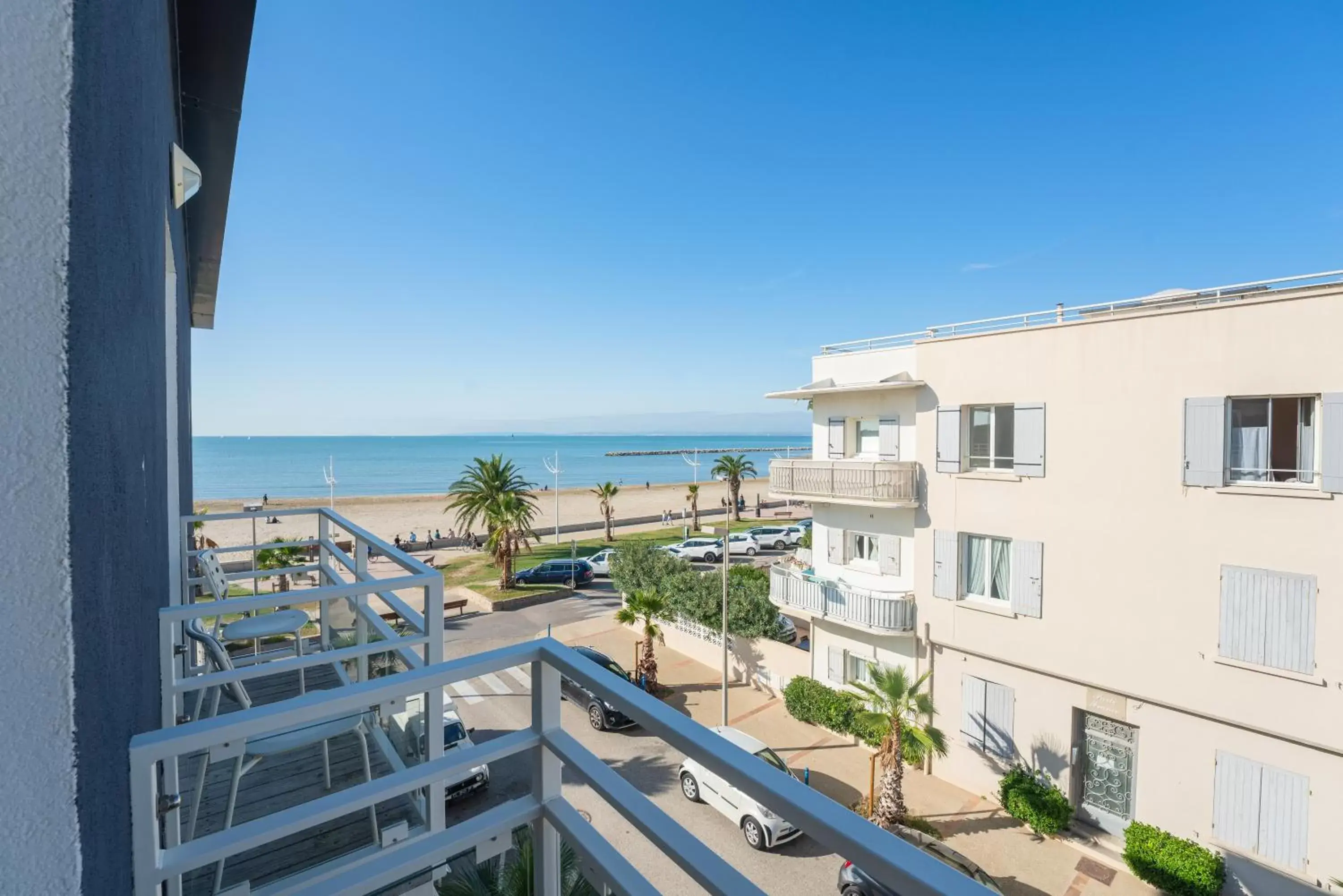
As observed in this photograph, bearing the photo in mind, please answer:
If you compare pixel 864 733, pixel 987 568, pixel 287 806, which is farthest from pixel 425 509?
pixel 287 806

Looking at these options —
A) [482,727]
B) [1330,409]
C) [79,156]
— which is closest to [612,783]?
[79,156]

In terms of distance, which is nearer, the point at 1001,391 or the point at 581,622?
the point at 1001,391

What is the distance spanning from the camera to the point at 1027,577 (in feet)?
34.4

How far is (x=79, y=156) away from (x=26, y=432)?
0.37 metres

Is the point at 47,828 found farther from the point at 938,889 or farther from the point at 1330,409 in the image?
the point at 1330,409

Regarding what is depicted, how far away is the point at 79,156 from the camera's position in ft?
2.51

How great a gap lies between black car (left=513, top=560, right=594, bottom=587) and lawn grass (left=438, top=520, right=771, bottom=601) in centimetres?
34

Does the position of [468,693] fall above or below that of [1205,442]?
below

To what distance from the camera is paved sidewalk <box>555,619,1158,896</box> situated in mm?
9086

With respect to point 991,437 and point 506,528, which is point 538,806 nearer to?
point 991,437

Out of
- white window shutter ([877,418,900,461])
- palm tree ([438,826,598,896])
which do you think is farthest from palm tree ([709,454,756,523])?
palm tree ([438,826,598,896])

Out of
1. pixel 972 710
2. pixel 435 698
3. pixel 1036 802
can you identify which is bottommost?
pixel 1036 802

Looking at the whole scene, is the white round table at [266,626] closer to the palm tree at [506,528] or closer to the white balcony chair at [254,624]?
the white balcony chair at [254,624]

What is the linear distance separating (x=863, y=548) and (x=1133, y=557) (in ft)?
16.8
